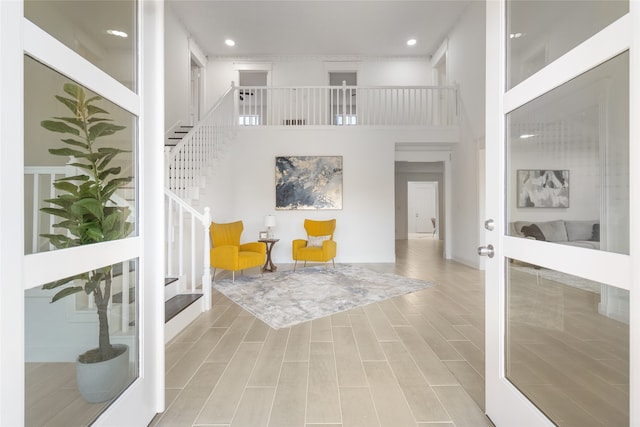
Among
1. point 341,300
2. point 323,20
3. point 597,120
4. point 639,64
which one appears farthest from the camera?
point 323,20

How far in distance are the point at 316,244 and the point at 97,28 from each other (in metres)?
4.87

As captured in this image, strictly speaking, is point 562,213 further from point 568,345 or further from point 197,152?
point 197,152

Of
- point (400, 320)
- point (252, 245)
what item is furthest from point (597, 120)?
point (252, 245)

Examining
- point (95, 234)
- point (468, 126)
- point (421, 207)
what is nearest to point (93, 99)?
point (95, 234)

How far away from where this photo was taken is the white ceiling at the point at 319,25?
19.6 feet

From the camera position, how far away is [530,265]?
124 centimetres

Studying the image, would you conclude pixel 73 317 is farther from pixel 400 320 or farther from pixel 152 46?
pixel 400 320

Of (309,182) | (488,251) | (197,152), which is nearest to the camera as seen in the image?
(488,251)

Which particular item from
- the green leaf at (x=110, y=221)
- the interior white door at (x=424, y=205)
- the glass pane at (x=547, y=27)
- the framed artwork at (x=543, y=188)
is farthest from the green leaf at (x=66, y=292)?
the interior white door at (x=424, y=205)

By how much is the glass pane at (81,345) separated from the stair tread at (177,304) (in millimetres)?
1249

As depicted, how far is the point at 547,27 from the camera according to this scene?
3.96 ft

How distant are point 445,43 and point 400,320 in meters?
6.77

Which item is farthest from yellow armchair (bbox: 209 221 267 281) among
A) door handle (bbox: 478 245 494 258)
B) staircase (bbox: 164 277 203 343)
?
door handle (bbox: 478 245 494 258)

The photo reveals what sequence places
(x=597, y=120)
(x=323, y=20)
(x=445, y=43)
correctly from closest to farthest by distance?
(x=597, y=120)
(x=323, y=20)
(x=445, y=43)
